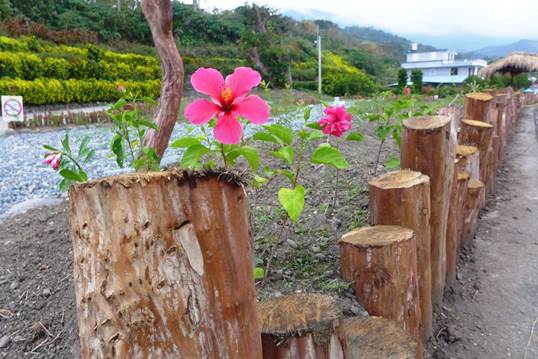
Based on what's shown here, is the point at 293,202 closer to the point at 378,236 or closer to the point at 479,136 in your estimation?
the point at 378,236

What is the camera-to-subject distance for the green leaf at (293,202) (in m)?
1.21

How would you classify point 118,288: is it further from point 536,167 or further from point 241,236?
point 536,167

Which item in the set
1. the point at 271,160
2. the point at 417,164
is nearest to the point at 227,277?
the point at 417,164

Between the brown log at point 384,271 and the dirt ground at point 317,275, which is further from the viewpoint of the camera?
the dirt ground at point 317,275

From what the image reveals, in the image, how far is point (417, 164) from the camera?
1.98 meters

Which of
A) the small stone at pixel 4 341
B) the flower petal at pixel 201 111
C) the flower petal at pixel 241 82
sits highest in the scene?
the flower petal at pixel 241 82

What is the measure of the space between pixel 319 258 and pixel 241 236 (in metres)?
1.10

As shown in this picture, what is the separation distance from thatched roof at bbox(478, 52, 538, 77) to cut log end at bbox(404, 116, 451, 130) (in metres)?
15.6

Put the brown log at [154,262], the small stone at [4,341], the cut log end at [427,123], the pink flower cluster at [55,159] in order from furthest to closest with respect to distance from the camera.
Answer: the cut log end at [427,123]
the small stone at [4,341]
the pink flower cluster at [55,159]
the brown log at [154,262]

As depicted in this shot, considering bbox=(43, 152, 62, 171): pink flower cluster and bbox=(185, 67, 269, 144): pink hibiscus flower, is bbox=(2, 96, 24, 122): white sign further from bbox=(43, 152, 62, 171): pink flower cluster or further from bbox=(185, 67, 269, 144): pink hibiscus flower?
bbox=(185, 67, 269, 144): pink hibiscus flower

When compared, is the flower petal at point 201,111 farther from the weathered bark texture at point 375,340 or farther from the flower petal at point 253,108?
the weathered bark texture at point 375,340

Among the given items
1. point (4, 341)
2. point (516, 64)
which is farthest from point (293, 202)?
point (516, 64)

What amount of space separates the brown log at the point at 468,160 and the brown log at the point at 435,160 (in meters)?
0.74

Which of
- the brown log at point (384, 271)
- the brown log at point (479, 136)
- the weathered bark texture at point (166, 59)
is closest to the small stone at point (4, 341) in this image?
the weathered bark texture at point (166, 59)
